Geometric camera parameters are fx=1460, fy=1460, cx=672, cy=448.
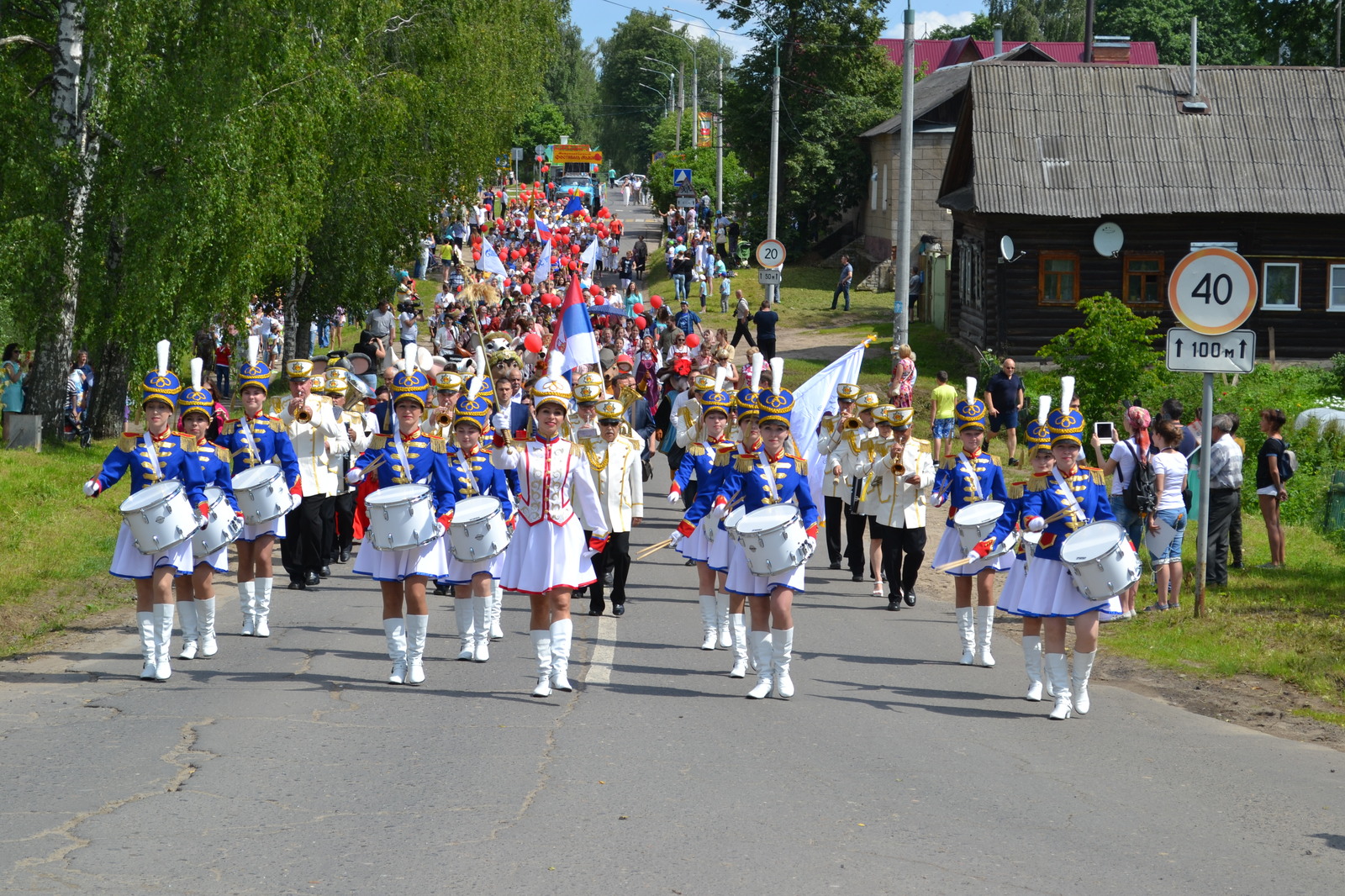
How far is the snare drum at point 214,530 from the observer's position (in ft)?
33.3

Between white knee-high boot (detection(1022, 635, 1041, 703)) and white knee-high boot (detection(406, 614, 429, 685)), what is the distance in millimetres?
4114

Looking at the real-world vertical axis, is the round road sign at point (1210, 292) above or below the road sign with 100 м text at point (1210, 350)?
above

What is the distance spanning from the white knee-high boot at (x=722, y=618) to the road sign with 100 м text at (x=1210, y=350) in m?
4.16

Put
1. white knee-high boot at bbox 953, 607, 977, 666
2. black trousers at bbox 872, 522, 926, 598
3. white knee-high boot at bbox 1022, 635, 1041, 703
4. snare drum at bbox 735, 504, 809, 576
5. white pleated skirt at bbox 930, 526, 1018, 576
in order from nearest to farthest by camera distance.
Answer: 1. snare drum at bbox 735, 504, 809, 576
2. white knee-high boot at bbox 1022, 635, 1041, 703
3. white pleated skirt at bbox 930, 526, 1018, 576
4. white knee-high boot at bbox 953, 607, 977, 666
5. black trousers at bbox 872, 522, 926, 598

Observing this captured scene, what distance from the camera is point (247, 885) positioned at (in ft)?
19.3

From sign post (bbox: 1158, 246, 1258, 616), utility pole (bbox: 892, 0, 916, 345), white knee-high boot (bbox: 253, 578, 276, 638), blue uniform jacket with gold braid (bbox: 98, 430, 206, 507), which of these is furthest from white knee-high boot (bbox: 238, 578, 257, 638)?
utility pole (bbox: 892, 0, 916, 345)

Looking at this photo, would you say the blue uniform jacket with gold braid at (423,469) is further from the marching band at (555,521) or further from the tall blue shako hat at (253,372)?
the tall blue shako hat at (253,372)

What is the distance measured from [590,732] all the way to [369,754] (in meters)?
1.36

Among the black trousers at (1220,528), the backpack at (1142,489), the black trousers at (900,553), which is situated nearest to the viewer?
the backpack at (1142,489)

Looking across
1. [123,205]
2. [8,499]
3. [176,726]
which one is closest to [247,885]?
[176,726]

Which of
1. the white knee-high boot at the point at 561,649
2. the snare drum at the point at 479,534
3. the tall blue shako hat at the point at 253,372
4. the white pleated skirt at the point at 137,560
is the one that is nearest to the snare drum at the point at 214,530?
the white pleated skirt at the point at 137,560

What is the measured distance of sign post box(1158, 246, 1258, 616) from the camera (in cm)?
1193

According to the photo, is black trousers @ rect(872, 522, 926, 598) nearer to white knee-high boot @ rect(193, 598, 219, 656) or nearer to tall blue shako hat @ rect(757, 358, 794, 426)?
tall blue shako hat @ rect(757, 358, 794, 426)

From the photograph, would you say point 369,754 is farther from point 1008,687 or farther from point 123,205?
point 123,205
